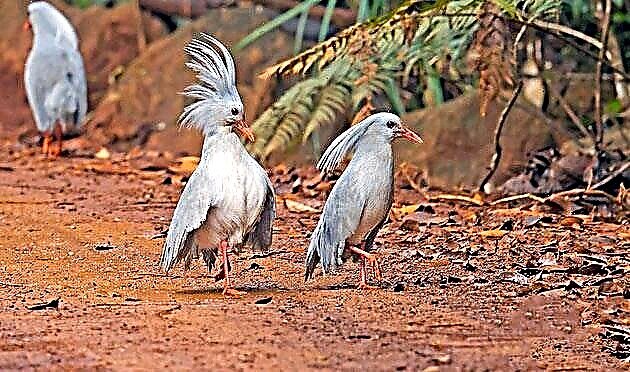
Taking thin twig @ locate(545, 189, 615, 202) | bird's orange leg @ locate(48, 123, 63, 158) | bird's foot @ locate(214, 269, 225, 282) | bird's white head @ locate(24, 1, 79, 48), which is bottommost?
bird's foot @ locate(214, 269, 225, 282)

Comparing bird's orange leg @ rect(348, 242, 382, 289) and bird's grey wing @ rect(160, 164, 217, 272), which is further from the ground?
bird's grey wing @ rect(160, 164, 217, 272)

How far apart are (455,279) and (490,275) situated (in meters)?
Result: 0.18

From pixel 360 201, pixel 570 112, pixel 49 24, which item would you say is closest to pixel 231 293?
pixel 360 201

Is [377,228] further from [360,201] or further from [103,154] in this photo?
[103,154]

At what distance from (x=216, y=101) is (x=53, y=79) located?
538 cm

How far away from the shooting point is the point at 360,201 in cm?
438

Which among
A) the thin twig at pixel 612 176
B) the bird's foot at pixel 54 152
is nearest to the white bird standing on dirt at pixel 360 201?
the thin twig at pixel 612 176

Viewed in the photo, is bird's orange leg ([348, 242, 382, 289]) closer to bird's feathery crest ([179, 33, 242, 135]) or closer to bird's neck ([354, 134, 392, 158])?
bird's neck ([354, 134, 392, 158])

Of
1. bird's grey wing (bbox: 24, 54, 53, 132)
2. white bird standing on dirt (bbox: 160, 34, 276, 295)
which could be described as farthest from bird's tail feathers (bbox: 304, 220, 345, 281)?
bird's grey wing (bbox: 24, 54, 53, 132)

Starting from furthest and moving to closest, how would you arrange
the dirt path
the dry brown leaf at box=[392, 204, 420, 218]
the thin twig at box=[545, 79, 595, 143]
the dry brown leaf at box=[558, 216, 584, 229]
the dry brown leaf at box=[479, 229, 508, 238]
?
the thin twig at box=[545, 79, 595, 143], the dry brown leaf at box=[392, 204, 420, 218], the dry brown leaf at box=[558, 216, 584, 229], the dry brown leaf at box=[479, 229, 508, 238], the dirt path

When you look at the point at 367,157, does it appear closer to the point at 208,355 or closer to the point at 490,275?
the point at 490,275

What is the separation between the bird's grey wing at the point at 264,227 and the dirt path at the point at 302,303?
0.52 ft

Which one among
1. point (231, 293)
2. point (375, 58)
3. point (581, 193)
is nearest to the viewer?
point (231, 293)

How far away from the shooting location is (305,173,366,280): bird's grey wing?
438 cm
